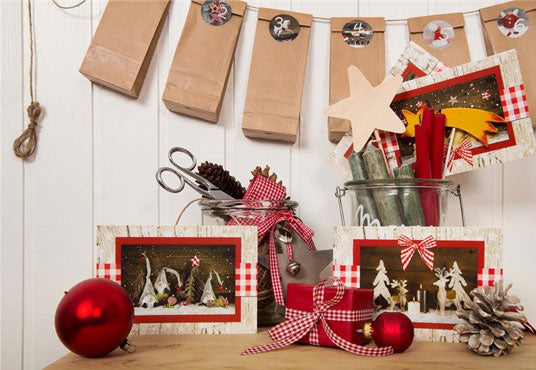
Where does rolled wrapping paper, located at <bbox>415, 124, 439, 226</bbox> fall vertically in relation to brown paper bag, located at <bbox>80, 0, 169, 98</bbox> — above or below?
below

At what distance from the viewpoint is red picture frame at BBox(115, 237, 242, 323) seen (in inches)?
30.9

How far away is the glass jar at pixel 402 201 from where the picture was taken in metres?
0.80

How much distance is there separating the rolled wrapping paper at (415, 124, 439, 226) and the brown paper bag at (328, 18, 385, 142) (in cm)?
23

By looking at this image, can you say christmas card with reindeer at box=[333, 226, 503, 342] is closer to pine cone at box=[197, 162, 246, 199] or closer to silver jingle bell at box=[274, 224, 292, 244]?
silver jingle bell at box=[274, 224, 292, 244]

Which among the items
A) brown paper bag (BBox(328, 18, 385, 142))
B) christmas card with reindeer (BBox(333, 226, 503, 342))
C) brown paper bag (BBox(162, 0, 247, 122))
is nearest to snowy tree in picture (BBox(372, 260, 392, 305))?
christmas card with reindeer (BBox(333, 226, 503, 342))

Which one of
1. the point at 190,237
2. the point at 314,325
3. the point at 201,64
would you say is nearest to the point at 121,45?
the point at 201,64

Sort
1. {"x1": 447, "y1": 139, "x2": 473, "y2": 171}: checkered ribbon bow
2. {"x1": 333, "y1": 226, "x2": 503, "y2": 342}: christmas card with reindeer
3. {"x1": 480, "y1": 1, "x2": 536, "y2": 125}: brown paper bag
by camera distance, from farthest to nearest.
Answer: {"x1": 480, "y1": 1, "x2": 536, "y2": 125}: brown paper bag → {"x1": 447, "y1": 139, "x2": 473, "y2": 171}: checkered ribbon bow → {"x1": 333, "y1": 226, "x2": 503, "y2": 342}: christmas card with reindeer

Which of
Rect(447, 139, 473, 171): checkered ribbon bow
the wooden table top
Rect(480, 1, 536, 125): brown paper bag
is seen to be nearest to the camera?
the wooden table top

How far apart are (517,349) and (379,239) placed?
0.84 ft

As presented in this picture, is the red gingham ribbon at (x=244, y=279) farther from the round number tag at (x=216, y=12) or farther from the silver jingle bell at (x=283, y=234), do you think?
the round number tag at (x=216, y=12)

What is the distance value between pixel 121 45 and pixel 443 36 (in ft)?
2.21

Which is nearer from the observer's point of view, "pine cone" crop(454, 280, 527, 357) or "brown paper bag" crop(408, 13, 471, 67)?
"pine cone" crop(454, 280, 527, 357)

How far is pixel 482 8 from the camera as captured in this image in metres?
1.04

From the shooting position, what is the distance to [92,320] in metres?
0.64
